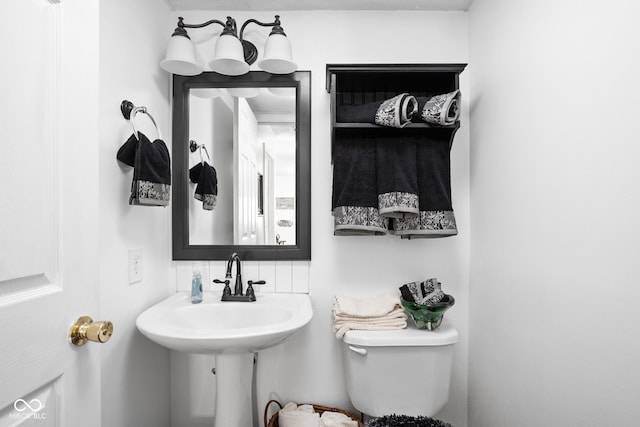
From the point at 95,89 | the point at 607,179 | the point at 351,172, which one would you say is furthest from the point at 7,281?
the point at 607,179

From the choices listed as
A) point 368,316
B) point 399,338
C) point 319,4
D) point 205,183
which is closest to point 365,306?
point 368,316

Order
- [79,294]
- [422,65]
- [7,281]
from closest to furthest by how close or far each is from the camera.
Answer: [7,281]
[79,294]
[422,65]

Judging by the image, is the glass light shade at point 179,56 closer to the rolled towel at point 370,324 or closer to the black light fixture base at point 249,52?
the black light fixture base at point 249,52

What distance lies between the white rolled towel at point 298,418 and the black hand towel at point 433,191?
34.7 inches

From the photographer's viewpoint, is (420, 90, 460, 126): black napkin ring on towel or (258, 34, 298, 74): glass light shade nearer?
(420, 90, 460, 126): black napkin ring on towel

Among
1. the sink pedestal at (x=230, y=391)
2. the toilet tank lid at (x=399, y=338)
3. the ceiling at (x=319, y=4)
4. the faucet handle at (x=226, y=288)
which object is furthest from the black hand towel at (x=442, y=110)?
the sink pedestal at (x=230, y=391)

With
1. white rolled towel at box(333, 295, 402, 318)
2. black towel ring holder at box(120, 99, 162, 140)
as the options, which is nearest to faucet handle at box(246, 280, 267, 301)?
white rolled towel at box(333, 295, 402, 318)

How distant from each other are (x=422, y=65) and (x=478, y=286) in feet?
3.26

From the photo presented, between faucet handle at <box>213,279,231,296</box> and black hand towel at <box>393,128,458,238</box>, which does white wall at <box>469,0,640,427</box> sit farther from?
faucet handle at <box>213,279,231,296</box>

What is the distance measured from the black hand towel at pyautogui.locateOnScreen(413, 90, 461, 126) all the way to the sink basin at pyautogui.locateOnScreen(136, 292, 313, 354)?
36.1 inches

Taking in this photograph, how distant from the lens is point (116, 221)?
1.25 metres

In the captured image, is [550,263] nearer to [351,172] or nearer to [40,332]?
[351,172]

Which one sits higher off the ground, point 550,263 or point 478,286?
point 550,263

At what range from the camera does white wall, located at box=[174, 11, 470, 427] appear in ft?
5.41
